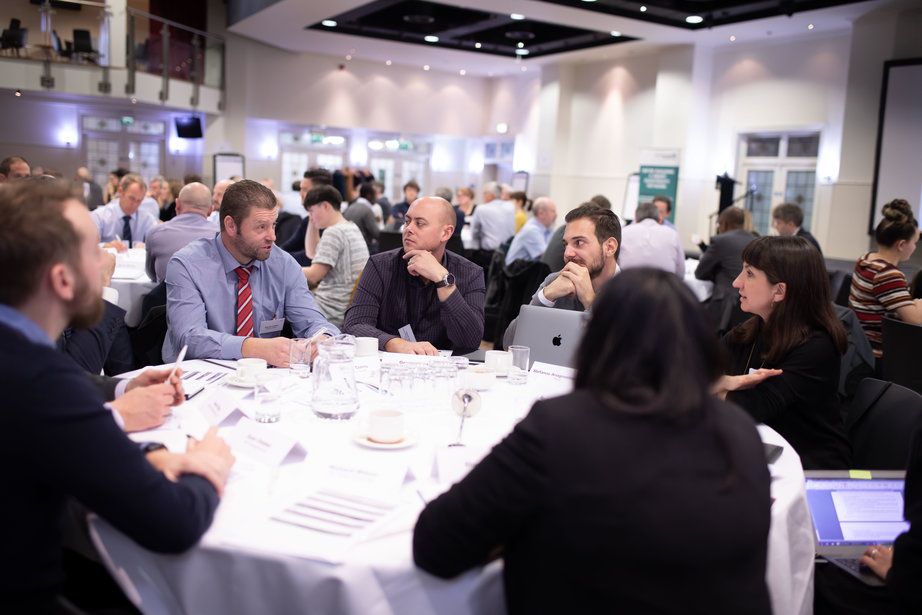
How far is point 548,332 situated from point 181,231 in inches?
114

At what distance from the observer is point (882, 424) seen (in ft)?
8.02

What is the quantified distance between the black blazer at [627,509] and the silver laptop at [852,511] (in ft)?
3.10

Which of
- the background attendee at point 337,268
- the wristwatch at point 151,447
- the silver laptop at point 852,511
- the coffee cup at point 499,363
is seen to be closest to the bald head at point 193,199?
the background attendee at point 337,268

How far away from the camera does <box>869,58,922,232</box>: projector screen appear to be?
9.93 m

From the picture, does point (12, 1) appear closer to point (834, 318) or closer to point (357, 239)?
point (357, 239)

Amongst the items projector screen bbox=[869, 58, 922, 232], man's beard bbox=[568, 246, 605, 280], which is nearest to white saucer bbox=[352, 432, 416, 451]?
man's beard bbox=[568, 246, 605, 280]

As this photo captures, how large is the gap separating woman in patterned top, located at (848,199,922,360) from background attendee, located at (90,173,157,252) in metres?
5.66

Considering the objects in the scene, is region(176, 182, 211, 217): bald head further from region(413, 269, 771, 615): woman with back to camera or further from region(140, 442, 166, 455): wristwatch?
region(413, 269, 771, 615): woman with back to camera

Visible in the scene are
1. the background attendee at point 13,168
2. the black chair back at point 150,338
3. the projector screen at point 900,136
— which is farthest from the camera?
the projector screen at point 900,136

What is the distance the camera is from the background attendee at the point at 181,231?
486 centimetres

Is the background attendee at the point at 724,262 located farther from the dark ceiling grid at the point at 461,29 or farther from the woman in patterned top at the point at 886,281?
the dark ceiling grid at the point at 461,29

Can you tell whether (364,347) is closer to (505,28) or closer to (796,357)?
(796,357)

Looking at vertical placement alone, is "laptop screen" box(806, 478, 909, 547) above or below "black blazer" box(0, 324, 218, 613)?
below

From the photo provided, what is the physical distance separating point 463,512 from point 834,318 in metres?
1.80
